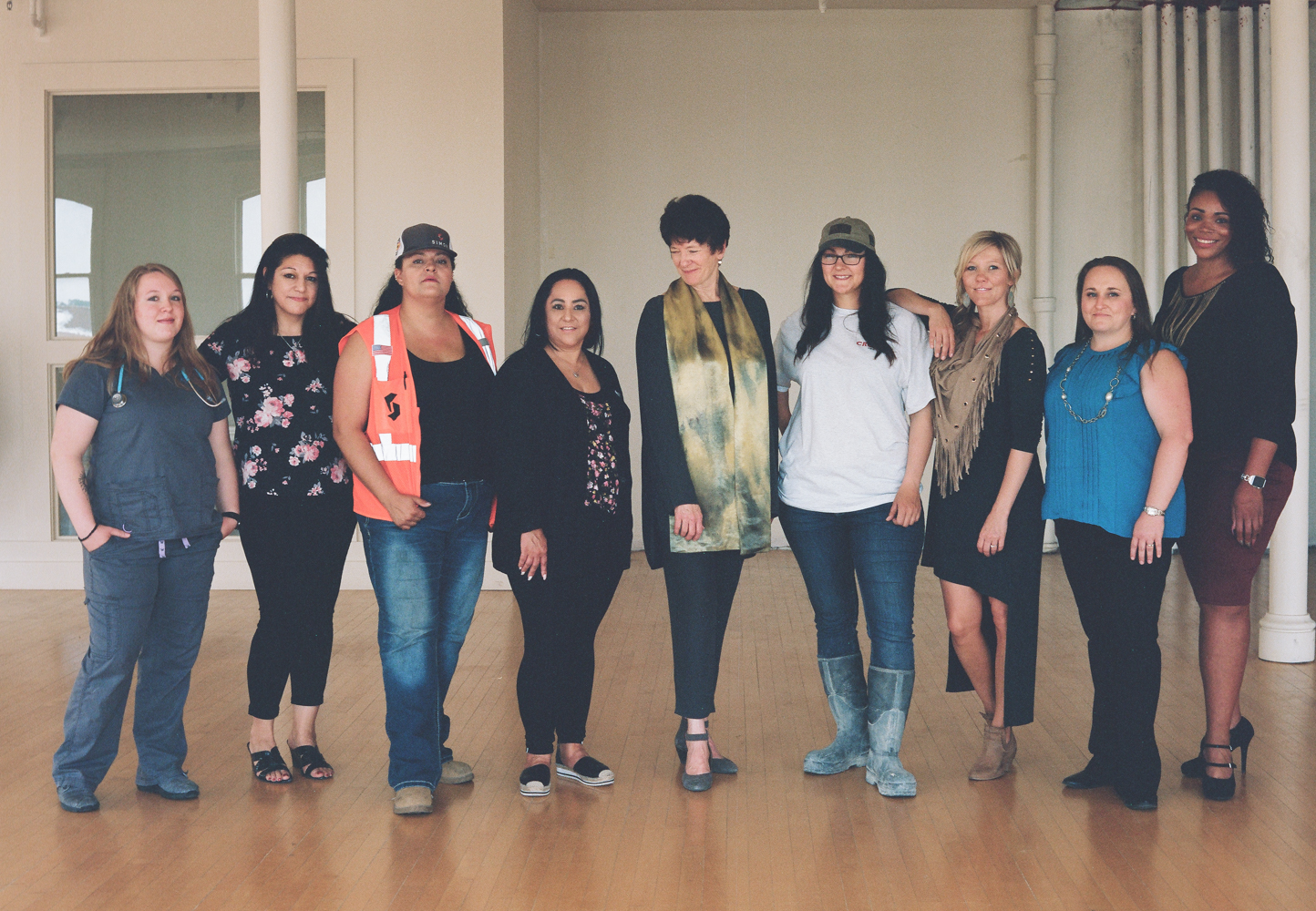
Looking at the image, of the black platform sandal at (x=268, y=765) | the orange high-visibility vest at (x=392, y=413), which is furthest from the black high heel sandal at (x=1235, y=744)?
the black platform sandal at (x=268, y=765)

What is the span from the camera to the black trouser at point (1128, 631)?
10.3 ft

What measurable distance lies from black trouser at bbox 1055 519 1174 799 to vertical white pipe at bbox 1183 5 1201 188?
6093 mm

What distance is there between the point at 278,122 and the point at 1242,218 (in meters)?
3.94

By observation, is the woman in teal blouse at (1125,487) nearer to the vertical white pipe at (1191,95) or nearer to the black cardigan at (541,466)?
the black cardigan at (541,466)

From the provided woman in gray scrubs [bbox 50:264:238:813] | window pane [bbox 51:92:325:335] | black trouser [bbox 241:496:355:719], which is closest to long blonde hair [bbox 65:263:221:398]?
woman in gray scrubs [bbox 50:264:238:813]

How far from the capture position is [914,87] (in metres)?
8.49

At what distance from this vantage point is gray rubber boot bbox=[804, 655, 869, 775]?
338 cm

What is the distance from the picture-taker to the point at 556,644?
10.9 feet

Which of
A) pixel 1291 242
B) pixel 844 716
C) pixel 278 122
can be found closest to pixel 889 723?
pixel 844 716

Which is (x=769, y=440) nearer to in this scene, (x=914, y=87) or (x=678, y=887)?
(x=678, y=887)

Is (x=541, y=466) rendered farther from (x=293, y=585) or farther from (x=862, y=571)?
(x=862, y=571)

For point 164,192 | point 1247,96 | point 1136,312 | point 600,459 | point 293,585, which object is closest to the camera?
point 1136,312

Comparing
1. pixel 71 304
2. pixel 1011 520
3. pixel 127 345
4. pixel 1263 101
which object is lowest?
pixel 1011 520

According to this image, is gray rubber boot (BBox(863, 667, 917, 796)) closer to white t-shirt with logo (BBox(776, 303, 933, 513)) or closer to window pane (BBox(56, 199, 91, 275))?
white t-shirt with logo (BBox(776, 303, 933, 513))
